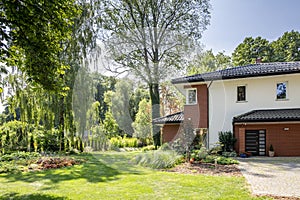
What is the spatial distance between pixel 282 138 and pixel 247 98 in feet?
10.4

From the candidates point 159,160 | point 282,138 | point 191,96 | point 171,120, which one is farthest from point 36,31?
point 282,138

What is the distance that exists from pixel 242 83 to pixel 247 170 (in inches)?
308

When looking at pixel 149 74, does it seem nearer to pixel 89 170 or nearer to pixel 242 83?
pixel 242 83

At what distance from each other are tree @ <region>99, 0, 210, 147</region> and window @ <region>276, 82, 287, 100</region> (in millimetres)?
9022

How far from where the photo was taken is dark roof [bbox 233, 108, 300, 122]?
45.4 feet

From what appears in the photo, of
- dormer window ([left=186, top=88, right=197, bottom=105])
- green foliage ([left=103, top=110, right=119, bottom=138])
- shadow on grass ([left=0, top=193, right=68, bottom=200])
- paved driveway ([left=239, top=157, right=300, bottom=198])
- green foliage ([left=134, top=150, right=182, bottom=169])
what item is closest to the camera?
shadow on grass ([left=0, top=193, right=68, bottom=200])

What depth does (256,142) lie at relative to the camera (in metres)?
15.4

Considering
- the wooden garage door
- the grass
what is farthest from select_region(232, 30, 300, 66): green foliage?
the grass

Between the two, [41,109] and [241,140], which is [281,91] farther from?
[41,109]

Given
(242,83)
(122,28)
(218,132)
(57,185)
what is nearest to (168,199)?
(57,185)

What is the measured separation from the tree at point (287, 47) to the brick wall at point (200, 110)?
23.3 metres

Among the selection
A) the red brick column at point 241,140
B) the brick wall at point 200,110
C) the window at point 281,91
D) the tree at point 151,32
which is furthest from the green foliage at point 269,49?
the red brick column at point 241,140

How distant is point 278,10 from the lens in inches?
597

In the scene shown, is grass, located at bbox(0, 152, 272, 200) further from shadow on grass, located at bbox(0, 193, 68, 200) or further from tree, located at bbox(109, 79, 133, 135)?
tree, located at bbox(109, 79, 133, 135)
